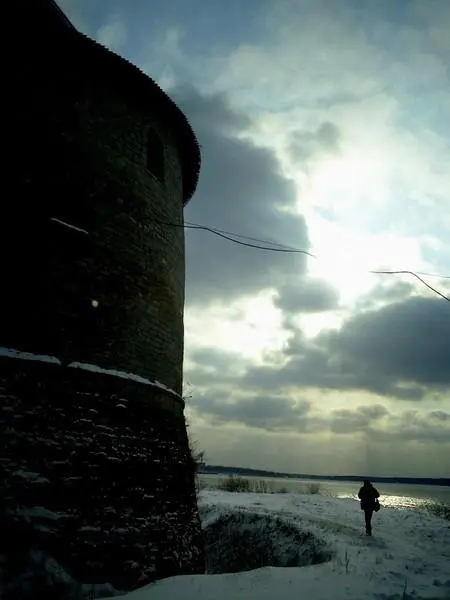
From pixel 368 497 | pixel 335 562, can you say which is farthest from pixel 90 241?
pixel 368 497

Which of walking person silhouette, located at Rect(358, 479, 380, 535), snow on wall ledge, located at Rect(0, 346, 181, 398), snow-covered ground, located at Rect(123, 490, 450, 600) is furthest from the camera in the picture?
walking person silhouette, located at Rect(358, 479, 380, 535)

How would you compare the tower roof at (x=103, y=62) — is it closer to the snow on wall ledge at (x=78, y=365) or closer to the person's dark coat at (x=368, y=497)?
the snow on wall ledge at (x=78, y=365)

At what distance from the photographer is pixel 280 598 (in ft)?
17.4

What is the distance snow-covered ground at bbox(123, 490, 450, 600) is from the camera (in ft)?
18.0

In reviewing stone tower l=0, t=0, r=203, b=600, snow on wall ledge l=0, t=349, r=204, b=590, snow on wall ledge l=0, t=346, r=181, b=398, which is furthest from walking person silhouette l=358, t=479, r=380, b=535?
snow on wall ledge l=0, t=346, r=181, b=398

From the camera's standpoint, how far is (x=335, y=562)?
7.67 m

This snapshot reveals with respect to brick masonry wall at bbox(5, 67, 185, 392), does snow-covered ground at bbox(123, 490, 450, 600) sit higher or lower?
lower

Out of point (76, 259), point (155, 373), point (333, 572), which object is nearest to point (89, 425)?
point (155, 373)

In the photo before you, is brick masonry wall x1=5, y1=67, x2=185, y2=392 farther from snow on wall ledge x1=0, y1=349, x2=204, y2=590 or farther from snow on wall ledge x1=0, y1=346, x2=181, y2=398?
snow on wall ledge x1=0, y1=349, x2=204, y2=590

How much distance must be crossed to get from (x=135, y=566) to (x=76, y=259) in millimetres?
4136

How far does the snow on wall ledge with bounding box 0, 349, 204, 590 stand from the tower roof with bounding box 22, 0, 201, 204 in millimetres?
5076

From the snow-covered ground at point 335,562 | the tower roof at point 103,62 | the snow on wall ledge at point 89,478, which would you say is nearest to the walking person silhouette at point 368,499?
the snow-covered ground at point 335,562

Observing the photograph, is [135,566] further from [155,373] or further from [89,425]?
[155,373]

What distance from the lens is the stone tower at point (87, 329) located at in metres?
5.20
